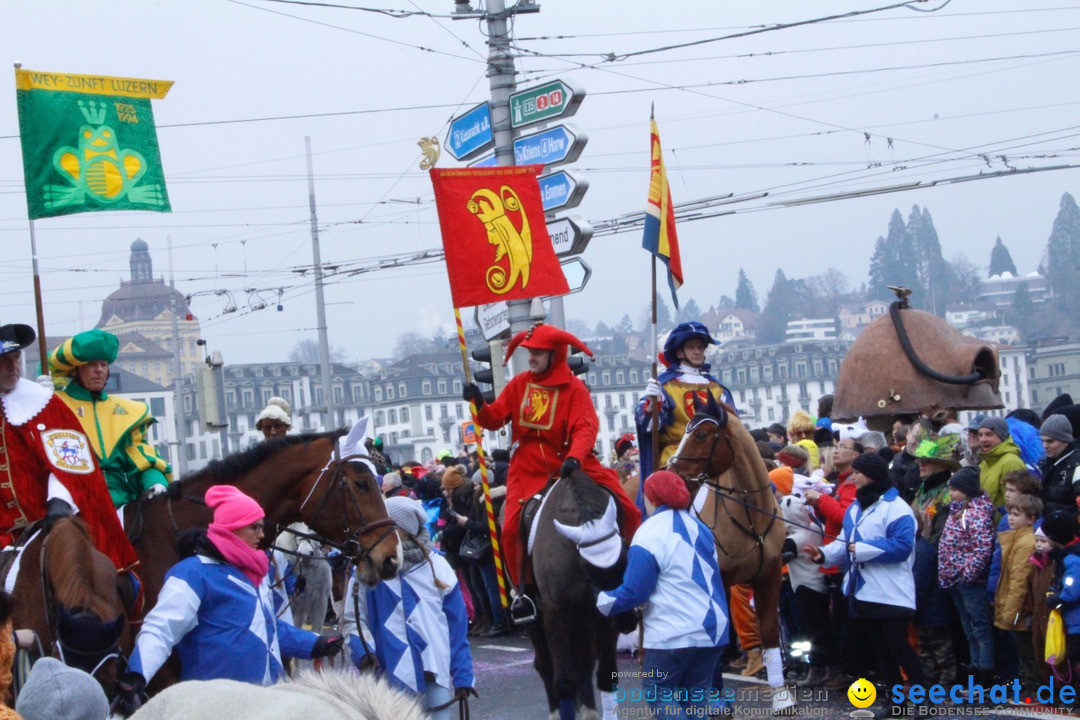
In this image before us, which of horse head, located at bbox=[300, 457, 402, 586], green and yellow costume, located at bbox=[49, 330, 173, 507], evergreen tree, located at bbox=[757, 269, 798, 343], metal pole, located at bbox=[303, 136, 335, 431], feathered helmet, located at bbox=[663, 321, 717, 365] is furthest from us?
Answer: evergreen tree, located at bbox=[757, 269, 798, 343]

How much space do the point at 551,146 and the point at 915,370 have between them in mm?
5133

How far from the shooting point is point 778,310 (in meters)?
103

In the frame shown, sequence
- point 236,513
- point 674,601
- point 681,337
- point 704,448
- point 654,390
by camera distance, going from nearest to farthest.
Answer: point 236,513
point 674,601
point 704,448
point 654,390
point 681,337

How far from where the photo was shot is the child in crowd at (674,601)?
6688mm

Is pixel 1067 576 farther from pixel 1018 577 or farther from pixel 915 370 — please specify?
pixel 915 370

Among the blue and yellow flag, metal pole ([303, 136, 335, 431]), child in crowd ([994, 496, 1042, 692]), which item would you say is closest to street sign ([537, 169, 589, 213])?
the blue and yellow flag

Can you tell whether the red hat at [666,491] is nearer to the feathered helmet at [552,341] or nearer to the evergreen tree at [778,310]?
the feathered helmet at [552,341]

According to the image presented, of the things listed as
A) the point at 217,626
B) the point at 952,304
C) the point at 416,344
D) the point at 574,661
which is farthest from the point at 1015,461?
the point at 416,344

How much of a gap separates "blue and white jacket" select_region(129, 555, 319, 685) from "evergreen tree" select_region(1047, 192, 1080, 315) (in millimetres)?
66534

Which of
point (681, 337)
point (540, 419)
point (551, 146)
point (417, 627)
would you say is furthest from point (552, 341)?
point (551, 146)

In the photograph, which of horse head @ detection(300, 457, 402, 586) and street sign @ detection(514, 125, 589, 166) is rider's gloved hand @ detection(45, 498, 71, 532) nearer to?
horse head @ detection(300, 457, 402, 586)

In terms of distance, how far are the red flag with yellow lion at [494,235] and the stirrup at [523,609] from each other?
2499mm

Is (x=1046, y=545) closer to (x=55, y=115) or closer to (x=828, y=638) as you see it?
(x=828, y=638)

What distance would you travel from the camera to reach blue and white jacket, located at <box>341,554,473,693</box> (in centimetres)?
704
